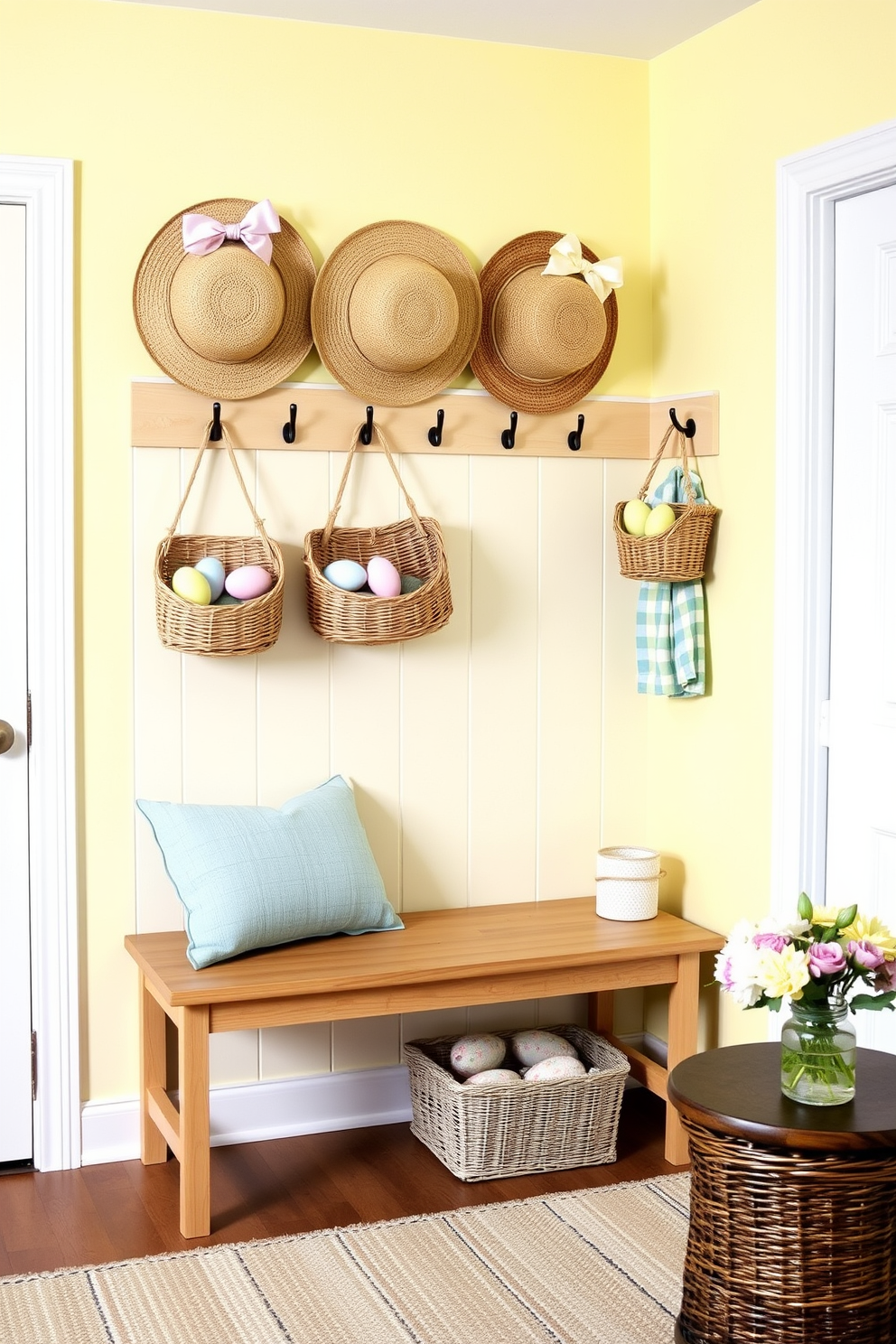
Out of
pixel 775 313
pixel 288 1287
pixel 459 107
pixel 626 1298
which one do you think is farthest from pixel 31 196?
pixel 626 1298

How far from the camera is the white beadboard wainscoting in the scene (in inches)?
118

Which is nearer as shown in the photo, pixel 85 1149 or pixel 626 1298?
pixel 626 1298

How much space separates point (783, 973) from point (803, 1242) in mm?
373

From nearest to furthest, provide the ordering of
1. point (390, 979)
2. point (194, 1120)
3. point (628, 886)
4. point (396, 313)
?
point (194, 1120)
point (390, 979)
point (396, 313)
point (628, 886)

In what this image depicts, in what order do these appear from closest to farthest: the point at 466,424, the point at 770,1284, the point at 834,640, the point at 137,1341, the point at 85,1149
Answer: the point at 770,1284 → the point at 137,1341 → the point at 834,640 → the point at 85,1149 → the point at 466,424

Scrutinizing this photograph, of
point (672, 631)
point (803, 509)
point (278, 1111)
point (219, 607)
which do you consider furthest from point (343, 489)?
point (278, 1111)

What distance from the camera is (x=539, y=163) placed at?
3.19 m

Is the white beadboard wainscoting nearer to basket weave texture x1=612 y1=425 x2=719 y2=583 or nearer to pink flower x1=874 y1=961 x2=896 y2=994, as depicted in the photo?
basket weave texture x1=612 y1=425 x2=719 y2=583

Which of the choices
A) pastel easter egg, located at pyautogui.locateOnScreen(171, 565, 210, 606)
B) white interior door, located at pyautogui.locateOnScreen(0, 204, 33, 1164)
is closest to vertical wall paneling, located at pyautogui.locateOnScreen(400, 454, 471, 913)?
pastel easter egg, located at pyautogui.locateOnScreen(171, 565, 210, 606)

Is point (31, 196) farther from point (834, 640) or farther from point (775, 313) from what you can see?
point (834, 640)

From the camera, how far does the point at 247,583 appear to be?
2.81 m

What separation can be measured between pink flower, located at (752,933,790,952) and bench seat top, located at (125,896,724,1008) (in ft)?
3.14

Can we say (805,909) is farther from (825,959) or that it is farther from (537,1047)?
(537,1047)

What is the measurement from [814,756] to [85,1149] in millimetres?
1738
